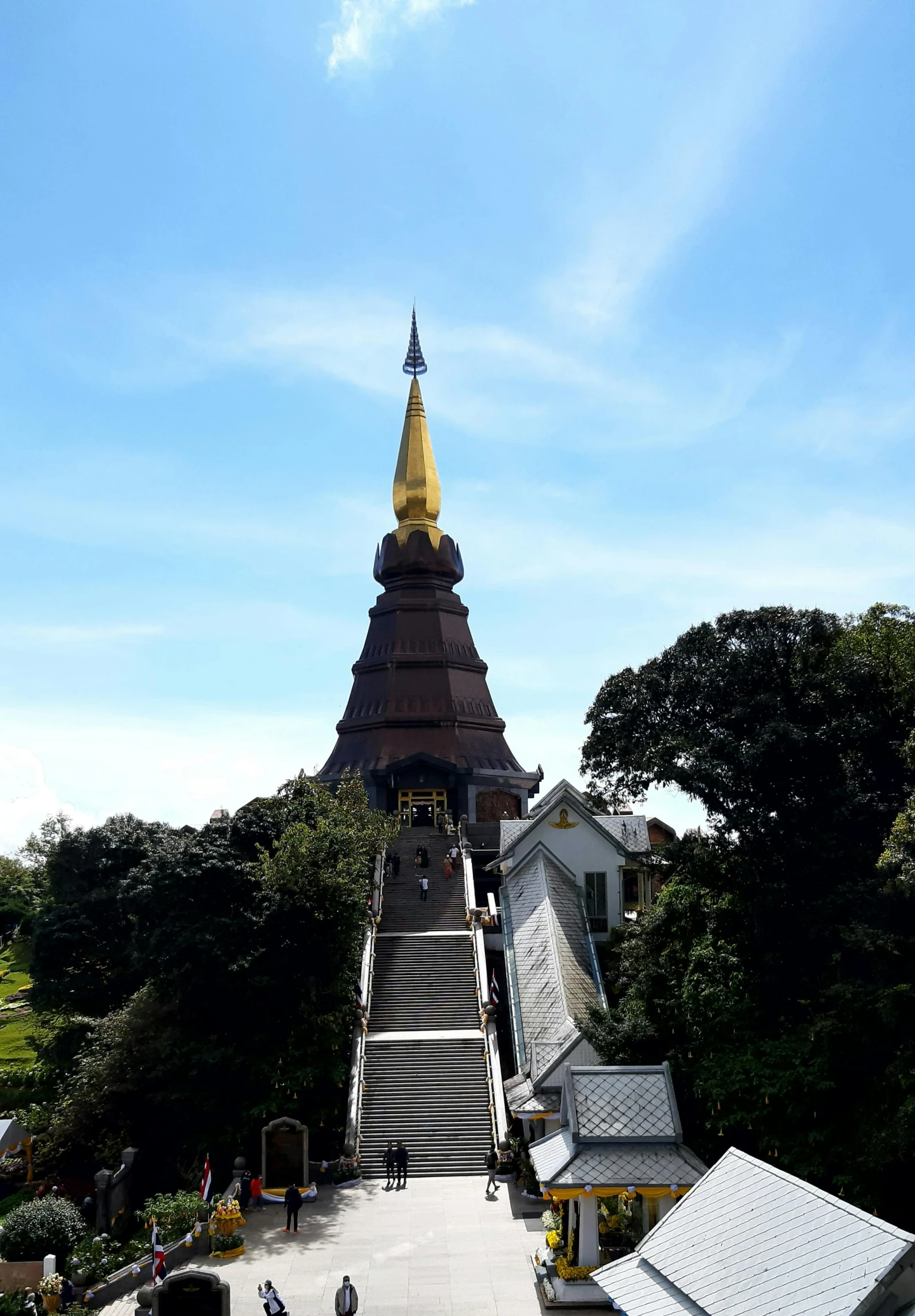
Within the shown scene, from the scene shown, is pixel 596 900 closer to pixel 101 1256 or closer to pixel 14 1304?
pixel 101 1256

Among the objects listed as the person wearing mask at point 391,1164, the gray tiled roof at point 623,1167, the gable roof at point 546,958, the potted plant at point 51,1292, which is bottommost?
the potted plant at point 51,1292

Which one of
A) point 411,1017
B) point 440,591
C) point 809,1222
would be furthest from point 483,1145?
point 440,591

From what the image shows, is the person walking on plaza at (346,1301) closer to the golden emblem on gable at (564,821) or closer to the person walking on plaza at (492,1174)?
the person walking on plaza at (492,1174)

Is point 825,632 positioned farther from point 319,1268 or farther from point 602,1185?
point 319,1268

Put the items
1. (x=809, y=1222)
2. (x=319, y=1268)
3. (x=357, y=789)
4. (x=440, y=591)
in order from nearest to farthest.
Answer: (x=809, y=1222), (x=319, y=1268), (x=357, y=789), (x=440, y=591)

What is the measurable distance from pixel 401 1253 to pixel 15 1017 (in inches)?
1251

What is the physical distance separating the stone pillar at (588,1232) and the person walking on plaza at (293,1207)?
6.17 meters

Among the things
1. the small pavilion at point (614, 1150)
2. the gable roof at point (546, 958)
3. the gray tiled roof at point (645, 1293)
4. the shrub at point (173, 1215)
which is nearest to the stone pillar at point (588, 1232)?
the small pavilion at point (614, 1150)

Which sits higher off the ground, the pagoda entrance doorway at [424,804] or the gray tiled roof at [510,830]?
the pagoda entrance doorway at [424,804]

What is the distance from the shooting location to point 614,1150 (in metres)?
18.0

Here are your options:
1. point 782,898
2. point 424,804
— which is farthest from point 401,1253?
point 424,804

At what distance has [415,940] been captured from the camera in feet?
113

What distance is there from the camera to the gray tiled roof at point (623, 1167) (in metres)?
17.3

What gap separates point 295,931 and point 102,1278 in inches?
396
